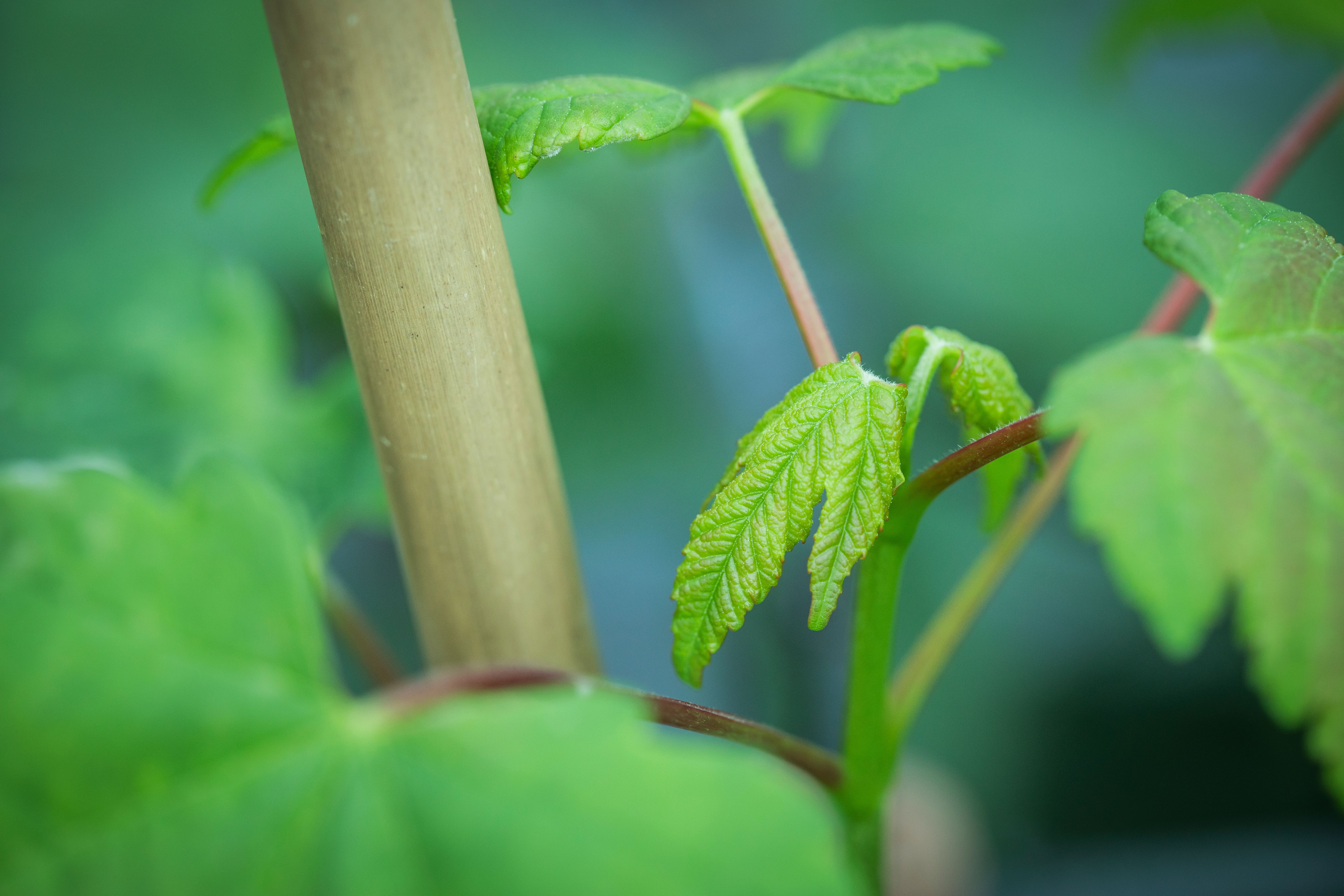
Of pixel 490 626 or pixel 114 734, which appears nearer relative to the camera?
pixel 114 734

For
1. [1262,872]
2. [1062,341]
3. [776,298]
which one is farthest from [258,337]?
Answer: [1262,872]

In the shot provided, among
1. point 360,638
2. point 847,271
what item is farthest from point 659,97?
point 847,271

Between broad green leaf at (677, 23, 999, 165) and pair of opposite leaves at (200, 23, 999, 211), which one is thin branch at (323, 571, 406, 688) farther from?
broad green leaf at (677, 23, 999, 165)

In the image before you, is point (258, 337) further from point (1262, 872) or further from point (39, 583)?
point (1262, 872)

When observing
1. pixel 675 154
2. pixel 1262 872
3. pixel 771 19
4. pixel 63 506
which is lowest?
pixel 1262 872

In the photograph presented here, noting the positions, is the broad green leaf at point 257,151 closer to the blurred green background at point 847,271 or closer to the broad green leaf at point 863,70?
the broad green leaf at point 863,70

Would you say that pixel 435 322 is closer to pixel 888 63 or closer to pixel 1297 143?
pixel 888 63
